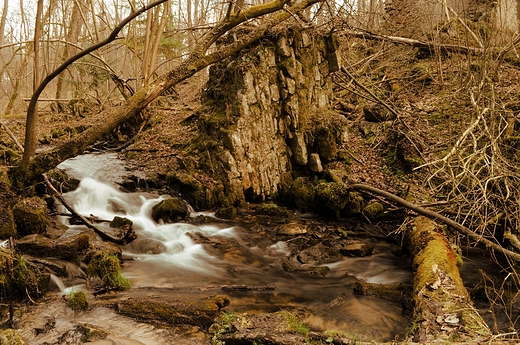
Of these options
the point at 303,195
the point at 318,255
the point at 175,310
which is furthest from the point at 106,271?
the point at 303,195

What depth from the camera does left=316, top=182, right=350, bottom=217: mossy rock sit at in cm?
948

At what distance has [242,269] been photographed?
7.05 metres

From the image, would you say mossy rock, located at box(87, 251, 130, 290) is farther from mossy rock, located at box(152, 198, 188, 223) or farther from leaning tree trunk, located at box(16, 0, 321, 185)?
mossy rock, located at box(152, 198, 188, 223)

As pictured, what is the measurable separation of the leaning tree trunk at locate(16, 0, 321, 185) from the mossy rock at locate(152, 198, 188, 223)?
214cm

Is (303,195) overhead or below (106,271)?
overhead

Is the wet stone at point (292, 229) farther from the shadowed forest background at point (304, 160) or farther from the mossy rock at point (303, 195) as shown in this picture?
the mossy rock at point (303, 195)

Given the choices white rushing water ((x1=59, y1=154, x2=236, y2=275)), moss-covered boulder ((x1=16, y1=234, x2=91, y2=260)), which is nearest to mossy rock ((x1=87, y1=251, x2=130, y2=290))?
moss-covered boulder ((x1=16, y1=234, x2=91, y2=260))

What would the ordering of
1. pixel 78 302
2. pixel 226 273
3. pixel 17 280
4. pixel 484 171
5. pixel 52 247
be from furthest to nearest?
pixel 484 171, pixel 226 273, pixel 52 247, pixel 17 280, pixel 78 302

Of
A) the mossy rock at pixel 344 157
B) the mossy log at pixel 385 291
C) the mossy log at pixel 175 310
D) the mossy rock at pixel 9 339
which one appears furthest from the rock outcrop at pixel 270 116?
the mossy rock at pixel 9 339

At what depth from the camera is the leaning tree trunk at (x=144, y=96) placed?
24.0 feet

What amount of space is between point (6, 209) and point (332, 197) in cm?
679

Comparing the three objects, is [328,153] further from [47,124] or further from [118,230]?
[47,124]

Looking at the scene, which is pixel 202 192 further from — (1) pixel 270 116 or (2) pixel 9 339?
(2) pixel 9 339

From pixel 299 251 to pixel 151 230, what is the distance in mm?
3251
